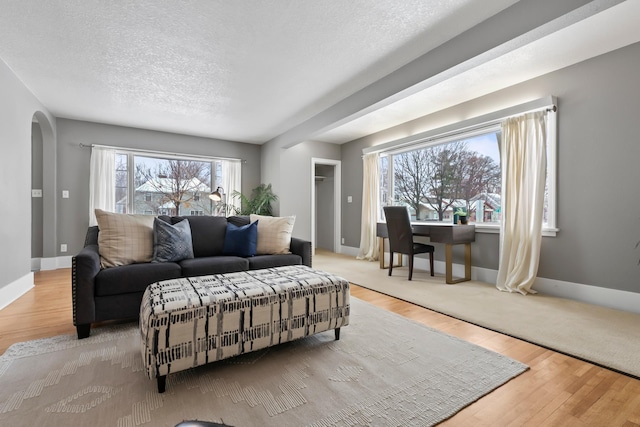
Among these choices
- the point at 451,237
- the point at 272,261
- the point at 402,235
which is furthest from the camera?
the point at 402,235

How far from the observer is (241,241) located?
3197 millimetres

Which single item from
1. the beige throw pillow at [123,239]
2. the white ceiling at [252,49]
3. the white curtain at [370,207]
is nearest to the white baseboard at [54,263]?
the white ceiling at [252,49]

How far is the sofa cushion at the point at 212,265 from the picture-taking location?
2649 millimetres

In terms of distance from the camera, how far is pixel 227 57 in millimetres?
2885

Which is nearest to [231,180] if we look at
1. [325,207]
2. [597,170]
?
[325,207]

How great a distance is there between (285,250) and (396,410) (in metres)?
2.17

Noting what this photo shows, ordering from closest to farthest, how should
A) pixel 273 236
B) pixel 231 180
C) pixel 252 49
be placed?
pixel 252 49 → pixel 273 236 → pixel 231 180

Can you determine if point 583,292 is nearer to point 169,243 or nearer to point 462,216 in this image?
point 462,216

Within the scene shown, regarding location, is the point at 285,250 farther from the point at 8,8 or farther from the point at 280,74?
the point at 8,8

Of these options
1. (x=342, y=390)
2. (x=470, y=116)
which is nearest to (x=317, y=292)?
(x=342, y=390)

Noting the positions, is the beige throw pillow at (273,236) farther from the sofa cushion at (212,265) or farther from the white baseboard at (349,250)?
the white baseboard at (349,250)

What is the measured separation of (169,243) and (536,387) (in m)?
2.91

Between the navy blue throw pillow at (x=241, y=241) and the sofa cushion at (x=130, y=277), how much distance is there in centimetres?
72

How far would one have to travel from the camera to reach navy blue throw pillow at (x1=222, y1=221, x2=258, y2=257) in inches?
125
